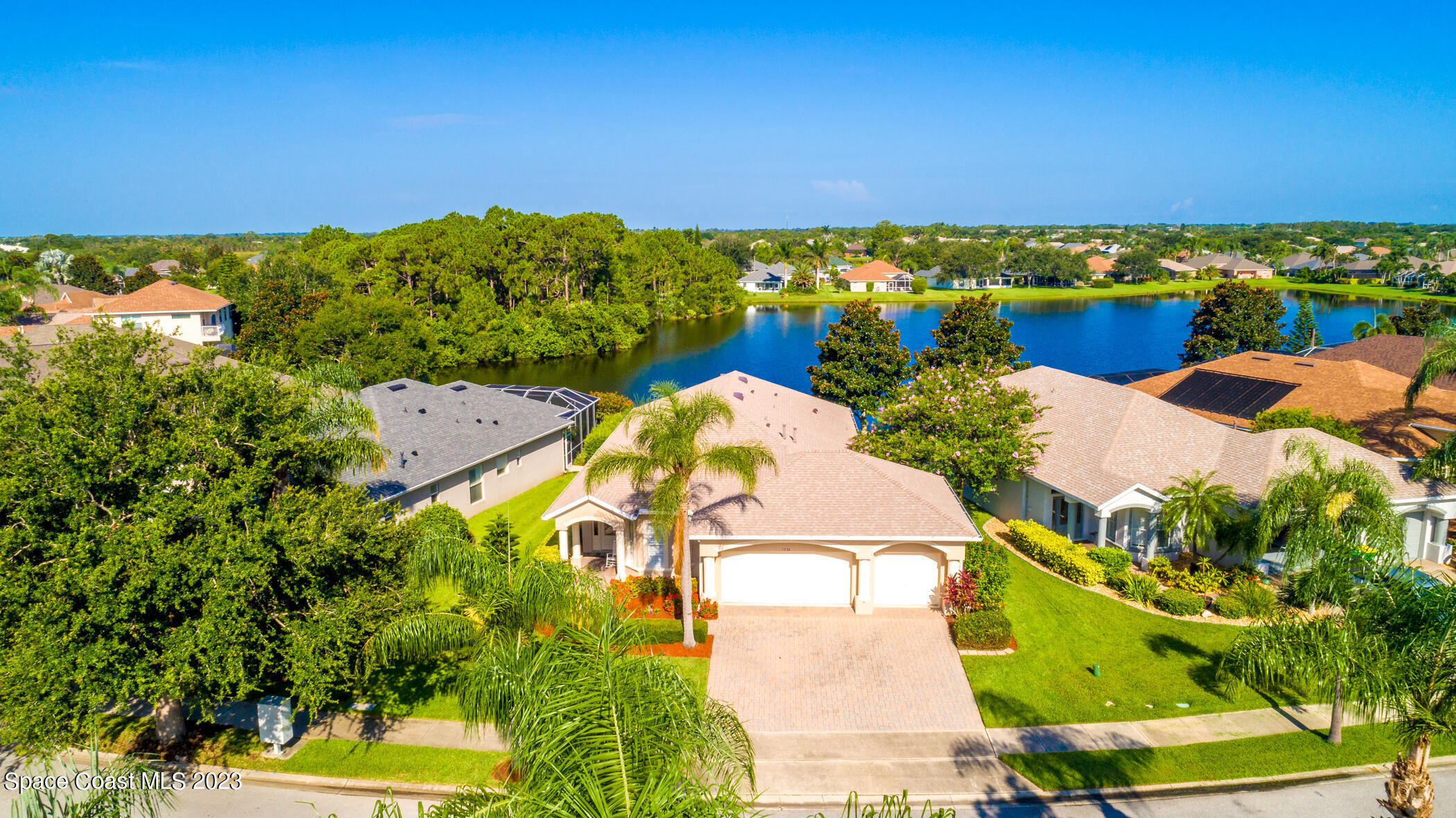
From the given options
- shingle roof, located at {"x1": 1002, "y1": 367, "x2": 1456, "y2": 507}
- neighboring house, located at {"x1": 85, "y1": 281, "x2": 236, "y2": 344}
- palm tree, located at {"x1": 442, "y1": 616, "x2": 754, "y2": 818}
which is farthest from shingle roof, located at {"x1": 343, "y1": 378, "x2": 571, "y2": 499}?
neighboring house, located at {"x1": 85, "y1": 281, "x2": 236, "y2": 344}

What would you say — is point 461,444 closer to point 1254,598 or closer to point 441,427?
point 441,427

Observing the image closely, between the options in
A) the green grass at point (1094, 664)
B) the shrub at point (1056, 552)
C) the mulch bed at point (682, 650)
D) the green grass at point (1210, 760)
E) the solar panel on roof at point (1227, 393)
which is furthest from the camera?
the solar panel on roof at point (1227, 393)

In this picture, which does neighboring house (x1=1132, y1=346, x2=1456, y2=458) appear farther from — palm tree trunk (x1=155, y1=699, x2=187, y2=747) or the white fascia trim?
palm tree trunk (x1=155, y1=699, x2=187, y2=747)

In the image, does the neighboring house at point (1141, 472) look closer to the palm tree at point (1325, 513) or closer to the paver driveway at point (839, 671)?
the palm tree at point (1325, 513)

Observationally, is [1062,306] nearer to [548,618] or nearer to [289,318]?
[289,318]

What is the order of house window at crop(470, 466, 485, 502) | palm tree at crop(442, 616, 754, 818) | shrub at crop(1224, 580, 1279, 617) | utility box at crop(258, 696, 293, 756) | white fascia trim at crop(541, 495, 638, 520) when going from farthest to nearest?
house window at crop(470, 466, 485, 502)
white fascia trim at crop(541, 495, 638, 520)
shrub at crop(1224, 580, 1279, 617)
utility box at crop(258, 696, 293, 756)
palm tree at crop(442, 616, 754, 818)

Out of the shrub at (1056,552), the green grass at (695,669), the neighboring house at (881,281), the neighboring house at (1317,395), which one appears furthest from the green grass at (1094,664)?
the neighboring house at (881,281)

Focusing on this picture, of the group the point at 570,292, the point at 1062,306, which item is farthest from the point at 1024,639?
the point at 1062,306
